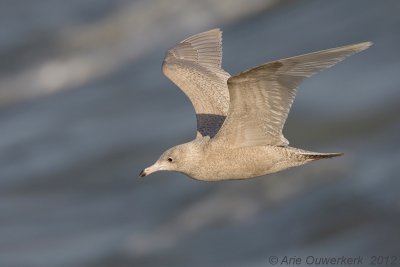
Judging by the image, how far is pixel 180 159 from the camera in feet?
29.6

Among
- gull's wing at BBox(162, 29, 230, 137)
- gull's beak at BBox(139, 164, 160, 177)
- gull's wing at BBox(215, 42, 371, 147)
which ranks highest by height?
gull's wing at BBox(162, 29, 230, 137)

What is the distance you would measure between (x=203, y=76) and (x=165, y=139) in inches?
423

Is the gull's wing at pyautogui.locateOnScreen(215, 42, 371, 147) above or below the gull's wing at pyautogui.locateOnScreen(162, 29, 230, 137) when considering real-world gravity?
below

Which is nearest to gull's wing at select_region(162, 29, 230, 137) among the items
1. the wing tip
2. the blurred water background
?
the wing tip

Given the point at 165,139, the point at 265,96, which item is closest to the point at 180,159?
the point at 265,96

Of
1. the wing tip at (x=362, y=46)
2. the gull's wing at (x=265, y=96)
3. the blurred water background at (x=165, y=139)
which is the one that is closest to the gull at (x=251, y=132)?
the gull's wing at (x=265, y=96)

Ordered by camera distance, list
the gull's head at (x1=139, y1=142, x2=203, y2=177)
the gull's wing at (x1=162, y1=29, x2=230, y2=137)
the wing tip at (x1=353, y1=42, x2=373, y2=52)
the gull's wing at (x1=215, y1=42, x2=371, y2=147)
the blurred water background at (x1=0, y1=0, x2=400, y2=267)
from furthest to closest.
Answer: the blurred water background at (x1=0, y1=0, x2=400, y2=267) < the gull's wing at (x1=162, y1=29, x2=230, y2=137) < the gull's head at (x1=139, y1=142, x2=203, y2=177) < the gull's wing at (x1=215, y1=42, x2=371, y2=147) < the wing tip at (x1=353, y1=42, x2=373, y2=52)

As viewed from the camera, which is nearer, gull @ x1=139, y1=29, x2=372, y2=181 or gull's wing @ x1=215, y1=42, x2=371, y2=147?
gull's wing @ x1=215, y1=42, x2=371, y2=147

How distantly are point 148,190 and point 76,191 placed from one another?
151 cm

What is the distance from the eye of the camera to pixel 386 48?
21609mm

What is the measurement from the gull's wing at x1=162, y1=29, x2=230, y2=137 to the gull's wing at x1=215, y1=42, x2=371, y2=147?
22.2 inches

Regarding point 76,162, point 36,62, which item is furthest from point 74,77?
point 76,162

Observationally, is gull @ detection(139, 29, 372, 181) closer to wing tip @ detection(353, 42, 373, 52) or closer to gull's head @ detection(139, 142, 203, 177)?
gull's head @ detection(139, 142, 203, 177)

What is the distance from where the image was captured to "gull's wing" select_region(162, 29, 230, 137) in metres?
9.75
